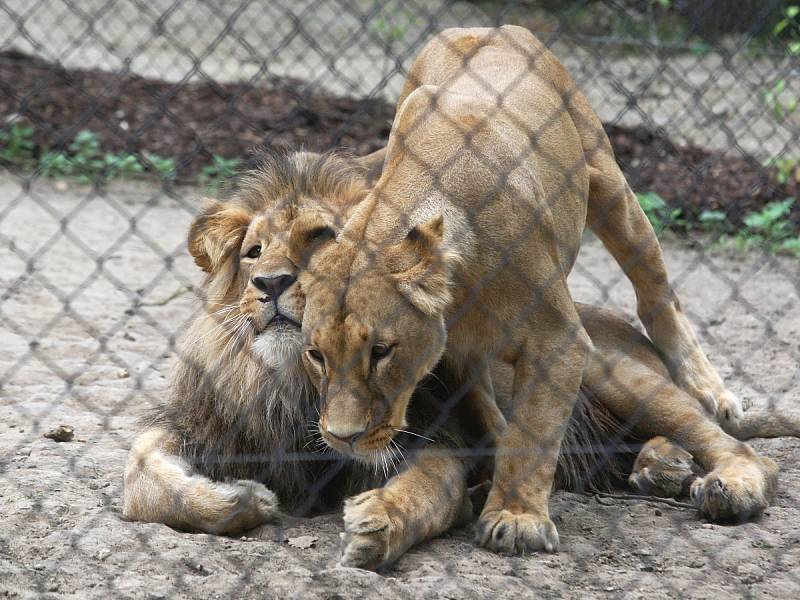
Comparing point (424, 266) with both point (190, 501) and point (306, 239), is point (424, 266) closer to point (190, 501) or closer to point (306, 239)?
point (306, 239)

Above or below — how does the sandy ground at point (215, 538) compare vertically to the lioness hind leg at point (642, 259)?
below

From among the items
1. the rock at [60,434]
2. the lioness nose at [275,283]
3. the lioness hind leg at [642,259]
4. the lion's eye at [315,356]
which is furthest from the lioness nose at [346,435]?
the lioness hind leg at [642,259]

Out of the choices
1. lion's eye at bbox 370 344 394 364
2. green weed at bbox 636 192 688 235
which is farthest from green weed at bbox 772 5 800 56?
lion's eye at bbox 370 344 394 364

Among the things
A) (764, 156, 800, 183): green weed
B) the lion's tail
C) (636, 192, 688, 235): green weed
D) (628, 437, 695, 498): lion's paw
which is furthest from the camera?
(764, 156, 800, 183): green weed

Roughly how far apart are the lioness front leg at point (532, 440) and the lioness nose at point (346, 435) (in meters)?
0.45

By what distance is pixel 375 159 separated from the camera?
352 centimetres

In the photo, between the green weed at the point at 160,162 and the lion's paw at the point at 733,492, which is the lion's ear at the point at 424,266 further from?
the green weed at the point at 160,162

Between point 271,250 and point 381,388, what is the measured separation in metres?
0.52

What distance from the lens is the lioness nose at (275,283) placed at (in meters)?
2.68

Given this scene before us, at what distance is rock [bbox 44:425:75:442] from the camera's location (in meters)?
3.34

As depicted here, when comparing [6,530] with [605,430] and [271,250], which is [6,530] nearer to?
[271,250]

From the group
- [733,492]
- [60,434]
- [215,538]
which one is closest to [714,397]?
[733,492]

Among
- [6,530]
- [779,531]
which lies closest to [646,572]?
[779,531]

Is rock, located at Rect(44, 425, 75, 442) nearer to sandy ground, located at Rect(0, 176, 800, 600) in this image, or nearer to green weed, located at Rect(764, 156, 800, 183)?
sandy ground, located at Rect(0, 176, 800, 600)
